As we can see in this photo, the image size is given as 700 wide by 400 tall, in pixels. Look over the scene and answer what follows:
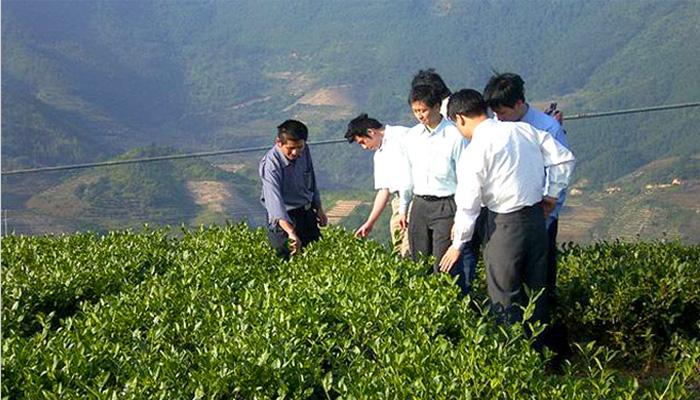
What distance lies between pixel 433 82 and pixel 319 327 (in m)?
2.50

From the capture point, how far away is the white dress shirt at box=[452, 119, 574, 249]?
504 cm

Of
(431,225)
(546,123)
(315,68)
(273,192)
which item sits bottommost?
(315,68)

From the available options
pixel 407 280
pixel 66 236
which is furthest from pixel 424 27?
pixel 407 280

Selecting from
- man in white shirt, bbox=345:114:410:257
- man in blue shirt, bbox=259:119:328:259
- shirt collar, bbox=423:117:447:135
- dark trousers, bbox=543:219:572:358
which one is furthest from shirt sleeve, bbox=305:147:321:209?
dark trousers, bbox=543:219:572:358

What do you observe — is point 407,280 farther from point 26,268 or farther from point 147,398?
point 26,268

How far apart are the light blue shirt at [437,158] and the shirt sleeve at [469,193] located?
975 mm

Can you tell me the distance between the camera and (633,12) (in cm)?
4584

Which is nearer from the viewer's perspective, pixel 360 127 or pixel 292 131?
pixel 292 131

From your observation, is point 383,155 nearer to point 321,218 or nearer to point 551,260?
point 321,218

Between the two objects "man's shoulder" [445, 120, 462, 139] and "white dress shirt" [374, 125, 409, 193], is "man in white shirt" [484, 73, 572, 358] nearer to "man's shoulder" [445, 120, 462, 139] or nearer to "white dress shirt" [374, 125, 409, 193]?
"man's shoulder" [445, 120, 462, 139]

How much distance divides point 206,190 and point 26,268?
54.4ft

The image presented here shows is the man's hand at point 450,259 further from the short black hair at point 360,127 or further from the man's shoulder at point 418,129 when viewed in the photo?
the short black hair at point 360,127

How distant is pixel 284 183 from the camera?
7.18m

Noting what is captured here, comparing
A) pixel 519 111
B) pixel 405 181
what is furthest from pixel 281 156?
pixel 519 111
